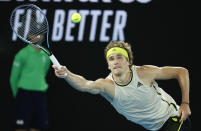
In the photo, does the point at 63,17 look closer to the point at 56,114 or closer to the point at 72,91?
the point at 72,91

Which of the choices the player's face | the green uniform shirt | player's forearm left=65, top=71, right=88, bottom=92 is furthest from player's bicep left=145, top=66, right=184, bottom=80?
the green uniform shirt

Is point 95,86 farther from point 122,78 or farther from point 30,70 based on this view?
point 30,70

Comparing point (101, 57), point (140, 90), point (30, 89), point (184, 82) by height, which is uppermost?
point (101, 57)

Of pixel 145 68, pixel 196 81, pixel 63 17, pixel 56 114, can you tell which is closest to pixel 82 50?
pixel 63 17

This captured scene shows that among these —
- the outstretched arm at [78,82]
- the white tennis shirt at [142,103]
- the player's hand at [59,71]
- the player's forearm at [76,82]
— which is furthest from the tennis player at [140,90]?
the player's hand at [59,71]

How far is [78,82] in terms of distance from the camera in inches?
140

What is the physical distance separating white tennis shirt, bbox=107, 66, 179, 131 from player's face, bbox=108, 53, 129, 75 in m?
0.14

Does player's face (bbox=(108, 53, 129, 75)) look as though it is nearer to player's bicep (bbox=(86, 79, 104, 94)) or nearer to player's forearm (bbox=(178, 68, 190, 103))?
player's bicep (bbox=(86, 79, 104, 94))

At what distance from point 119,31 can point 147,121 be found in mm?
2502

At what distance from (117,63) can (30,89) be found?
198 centimetres

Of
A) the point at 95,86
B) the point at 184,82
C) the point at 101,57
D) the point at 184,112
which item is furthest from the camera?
the point at 101,57

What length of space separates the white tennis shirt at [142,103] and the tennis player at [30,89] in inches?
70.0

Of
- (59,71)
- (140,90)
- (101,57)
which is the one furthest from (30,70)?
(59,71)

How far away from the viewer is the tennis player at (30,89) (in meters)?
5.59
